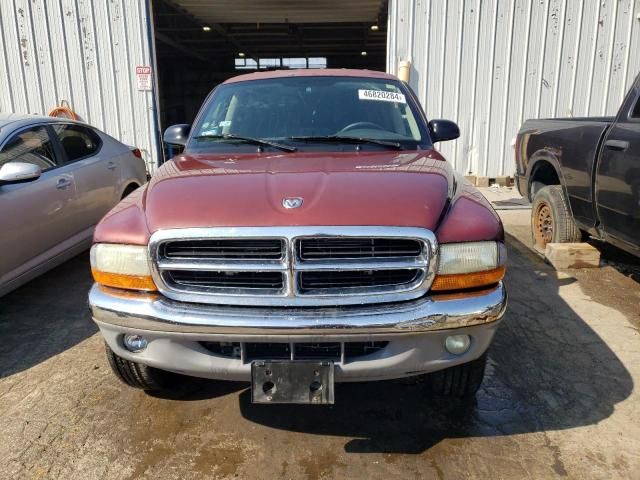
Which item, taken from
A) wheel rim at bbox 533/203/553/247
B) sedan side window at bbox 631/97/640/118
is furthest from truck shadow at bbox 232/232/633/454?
wheel rim at bbox 533/203/553/247

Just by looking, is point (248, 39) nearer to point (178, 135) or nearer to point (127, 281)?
point (178, 135)

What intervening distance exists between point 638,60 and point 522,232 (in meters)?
5.17

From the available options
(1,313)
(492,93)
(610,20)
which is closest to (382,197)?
(1,313)

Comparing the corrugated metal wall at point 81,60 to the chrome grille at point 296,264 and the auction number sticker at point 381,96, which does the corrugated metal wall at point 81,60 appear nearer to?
the auction number sticker at point 381,96

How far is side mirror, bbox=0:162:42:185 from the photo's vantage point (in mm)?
3680

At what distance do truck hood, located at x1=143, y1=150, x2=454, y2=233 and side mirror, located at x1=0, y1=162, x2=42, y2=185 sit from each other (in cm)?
146

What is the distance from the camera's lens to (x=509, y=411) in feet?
9.28

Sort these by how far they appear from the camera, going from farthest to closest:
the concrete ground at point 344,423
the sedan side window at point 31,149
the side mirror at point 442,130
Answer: the sedan side window at point 31,149 → the side mirror at point 442,130 → the concrete ground at point 344,423

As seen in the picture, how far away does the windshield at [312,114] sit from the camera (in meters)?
3.40

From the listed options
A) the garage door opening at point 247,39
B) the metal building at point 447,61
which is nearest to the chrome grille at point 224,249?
the metal building at point 447,61

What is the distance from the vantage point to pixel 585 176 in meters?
4.43

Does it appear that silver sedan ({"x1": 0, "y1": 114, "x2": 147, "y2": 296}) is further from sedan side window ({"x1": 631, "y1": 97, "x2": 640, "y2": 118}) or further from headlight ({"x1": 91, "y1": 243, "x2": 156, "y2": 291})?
sedan side window ({"x1": 631, "y1": 97, "x2": 640, "y2": 118})

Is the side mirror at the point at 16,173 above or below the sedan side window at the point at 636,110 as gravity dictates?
below

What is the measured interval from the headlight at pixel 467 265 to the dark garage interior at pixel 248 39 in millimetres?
9895
